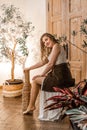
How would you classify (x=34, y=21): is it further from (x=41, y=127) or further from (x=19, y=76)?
(x=41, y=127)

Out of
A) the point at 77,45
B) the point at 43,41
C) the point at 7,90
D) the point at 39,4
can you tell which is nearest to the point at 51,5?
the point at 39,4

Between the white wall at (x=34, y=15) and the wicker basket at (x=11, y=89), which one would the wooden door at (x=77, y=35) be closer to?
the white wall at (x=34, y=15)

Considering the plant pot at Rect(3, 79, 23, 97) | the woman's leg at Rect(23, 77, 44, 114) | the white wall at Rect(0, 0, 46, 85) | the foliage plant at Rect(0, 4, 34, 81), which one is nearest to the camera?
the woman's leg at Rect(23, 77, 44, 114)

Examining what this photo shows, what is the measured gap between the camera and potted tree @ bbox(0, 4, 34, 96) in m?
4.49

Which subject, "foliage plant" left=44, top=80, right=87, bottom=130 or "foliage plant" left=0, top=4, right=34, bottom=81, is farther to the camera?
"foliage plant" left=0, top=4, right=34, bottom=81

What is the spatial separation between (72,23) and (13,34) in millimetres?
1279

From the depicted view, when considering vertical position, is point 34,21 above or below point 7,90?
above

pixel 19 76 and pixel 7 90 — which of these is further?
pixel 19 76

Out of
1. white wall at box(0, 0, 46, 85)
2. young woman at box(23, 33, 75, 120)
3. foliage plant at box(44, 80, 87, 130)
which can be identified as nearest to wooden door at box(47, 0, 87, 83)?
white wall at box(0, 0, 46, 85)

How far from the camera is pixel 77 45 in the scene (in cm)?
398

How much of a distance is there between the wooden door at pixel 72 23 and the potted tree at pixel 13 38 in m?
0.61

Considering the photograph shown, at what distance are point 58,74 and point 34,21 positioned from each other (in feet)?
7.41

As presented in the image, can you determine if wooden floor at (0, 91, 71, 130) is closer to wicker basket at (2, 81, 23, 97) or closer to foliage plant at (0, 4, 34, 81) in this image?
wicker basket at (2, 81, 23, 97)

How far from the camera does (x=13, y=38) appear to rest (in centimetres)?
469
